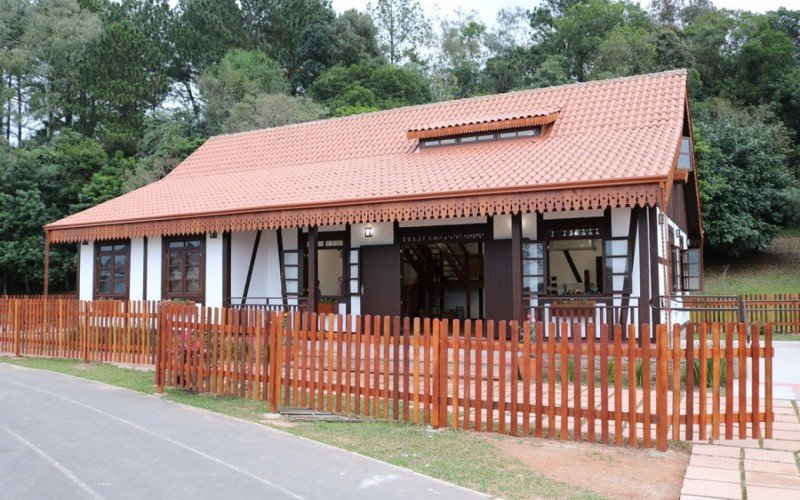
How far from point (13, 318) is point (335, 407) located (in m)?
10.6

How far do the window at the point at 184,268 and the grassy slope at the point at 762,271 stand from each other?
2043 cm

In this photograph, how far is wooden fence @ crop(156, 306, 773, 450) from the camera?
6090 millimetres

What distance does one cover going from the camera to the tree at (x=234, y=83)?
34.2m

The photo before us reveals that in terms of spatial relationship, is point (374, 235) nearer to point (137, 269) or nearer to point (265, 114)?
point (137, 269)

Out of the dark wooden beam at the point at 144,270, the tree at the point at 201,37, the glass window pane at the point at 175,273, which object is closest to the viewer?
the glass window pane at the point at 175,273

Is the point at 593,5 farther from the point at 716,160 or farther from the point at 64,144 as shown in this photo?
the point at 64,144

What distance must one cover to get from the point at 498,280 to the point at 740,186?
21716mm

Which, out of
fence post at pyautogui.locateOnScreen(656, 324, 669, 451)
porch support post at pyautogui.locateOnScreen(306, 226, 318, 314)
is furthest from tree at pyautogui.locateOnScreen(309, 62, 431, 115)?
fence post at pyautogui.locateOnScreen(656, 324, 669, 451)

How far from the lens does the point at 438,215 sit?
12172 mm

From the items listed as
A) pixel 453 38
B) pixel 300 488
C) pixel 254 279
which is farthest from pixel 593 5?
pixel 300 488

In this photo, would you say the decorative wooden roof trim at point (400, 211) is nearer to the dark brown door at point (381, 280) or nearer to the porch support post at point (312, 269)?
the porch support post at point (312, 269)

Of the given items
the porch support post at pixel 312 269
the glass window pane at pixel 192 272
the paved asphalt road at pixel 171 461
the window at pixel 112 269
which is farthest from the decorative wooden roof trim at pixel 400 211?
the paved asphalt road at pixel 171 461

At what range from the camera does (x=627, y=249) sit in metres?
11.9

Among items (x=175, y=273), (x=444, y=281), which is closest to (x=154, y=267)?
(x=175, y=273)
